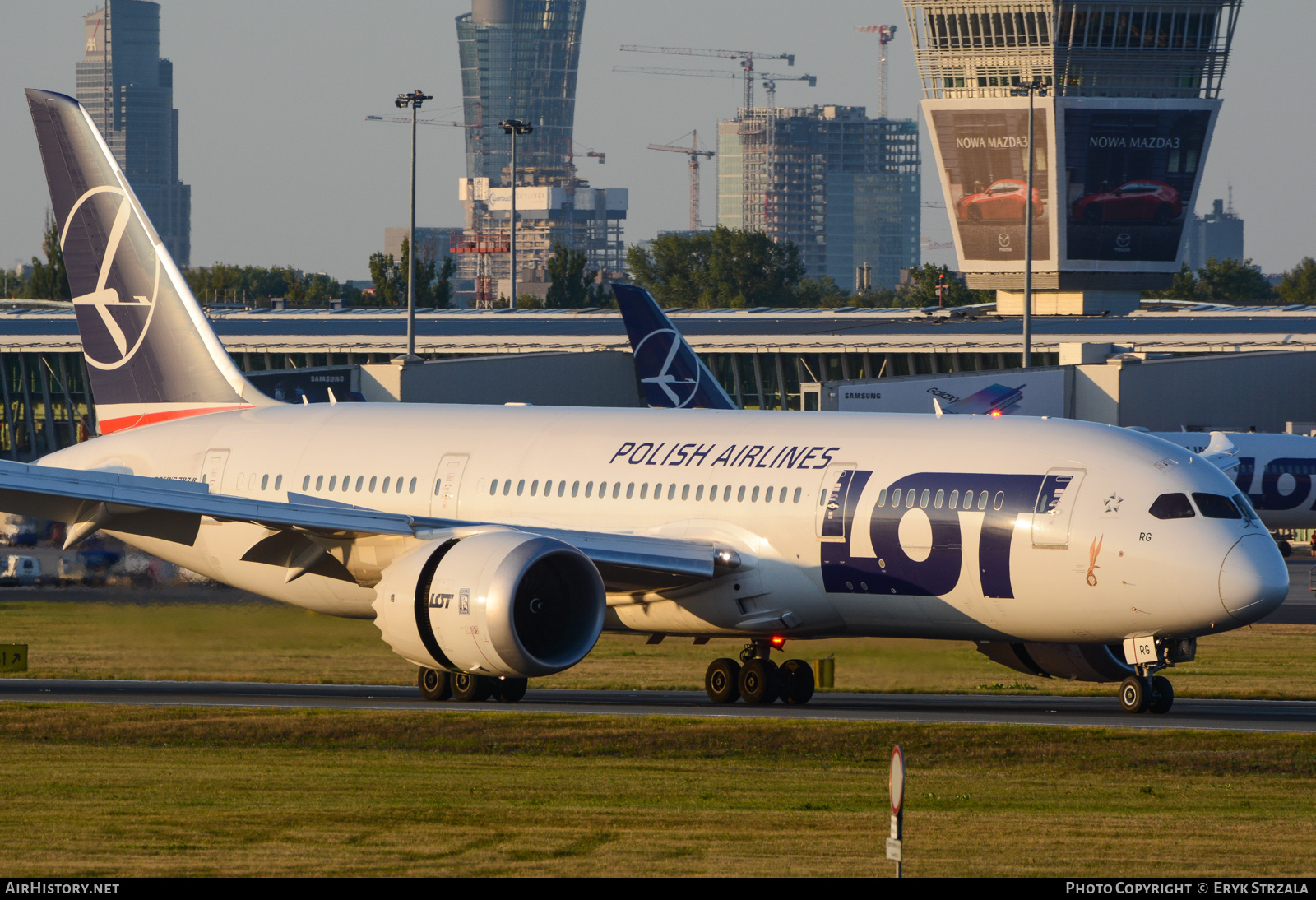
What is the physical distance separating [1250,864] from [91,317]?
94.1ft

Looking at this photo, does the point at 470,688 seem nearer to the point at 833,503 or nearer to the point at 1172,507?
the point at 833,503

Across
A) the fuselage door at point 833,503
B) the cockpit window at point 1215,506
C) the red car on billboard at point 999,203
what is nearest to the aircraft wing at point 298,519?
the fuselage door at point 833,503

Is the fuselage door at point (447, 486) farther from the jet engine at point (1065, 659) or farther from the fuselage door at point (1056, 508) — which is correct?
the fuselage door at point (1056, 508)

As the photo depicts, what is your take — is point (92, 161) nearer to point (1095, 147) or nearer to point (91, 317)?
point (91, 317)

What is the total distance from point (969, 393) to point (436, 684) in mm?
47813

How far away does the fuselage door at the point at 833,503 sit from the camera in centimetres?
3066

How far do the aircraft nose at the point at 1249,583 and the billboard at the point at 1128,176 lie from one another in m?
111

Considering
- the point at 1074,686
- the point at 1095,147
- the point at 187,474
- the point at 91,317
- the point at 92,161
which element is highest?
the point at 1095,147

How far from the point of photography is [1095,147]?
136125mm

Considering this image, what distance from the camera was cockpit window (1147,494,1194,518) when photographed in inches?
1123

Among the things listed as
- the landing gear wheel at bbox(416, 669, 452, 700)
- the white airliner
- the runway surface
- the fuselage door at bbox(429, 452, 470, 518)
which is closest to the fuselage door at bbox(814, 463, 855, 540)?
the white airliner

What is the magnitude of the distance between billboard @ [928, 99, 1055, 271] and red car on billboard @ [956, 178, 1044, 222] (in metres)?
0.06

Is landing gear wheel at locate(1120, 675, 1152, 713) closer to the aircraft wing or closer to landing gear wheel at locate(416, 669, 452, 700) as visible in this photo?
the aircraft wing
